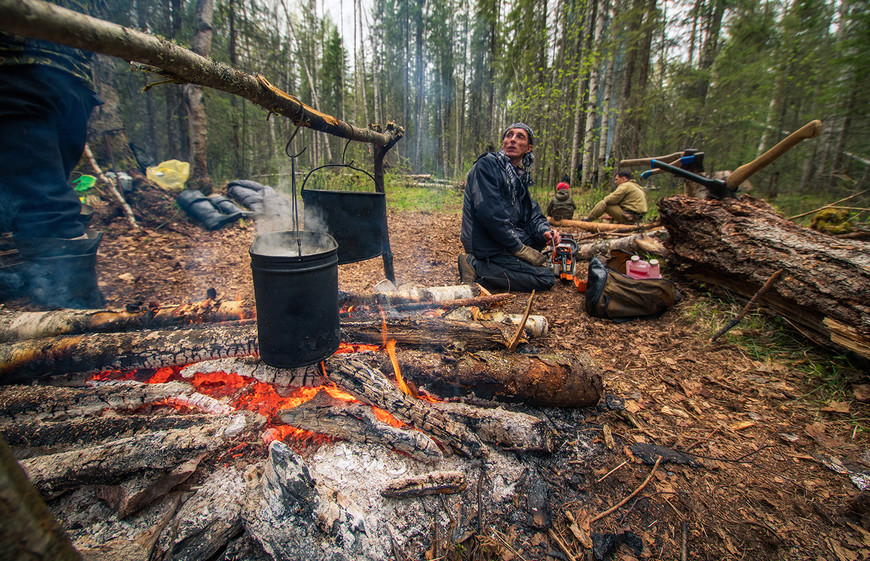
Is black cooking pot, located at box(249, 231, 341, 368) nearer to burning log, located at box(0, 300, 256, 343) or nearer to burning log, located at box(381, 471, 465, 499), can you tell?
burning log, located at box(381, 471, 465, 499)

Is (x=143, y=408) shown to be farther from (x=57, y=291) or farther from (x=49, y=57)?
(x=49, y=57)

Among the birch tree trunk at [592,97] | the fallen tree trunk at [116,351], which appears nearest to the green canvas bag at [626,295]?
the fallen tree trunk at [116,351]

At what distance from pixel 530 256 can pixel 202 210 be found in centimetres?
675

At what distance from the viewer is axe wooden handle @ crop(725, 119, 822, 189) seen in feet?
10.4

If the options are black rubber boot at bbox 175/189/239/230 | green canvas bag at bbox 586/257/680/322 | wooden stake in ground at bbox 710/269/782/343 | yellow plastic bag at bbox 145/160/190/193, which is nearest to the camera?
wooden stake in ground at bbox 710/269/782/343

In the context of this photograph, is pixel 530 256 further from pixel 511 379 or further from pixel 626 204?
pixel 626 204

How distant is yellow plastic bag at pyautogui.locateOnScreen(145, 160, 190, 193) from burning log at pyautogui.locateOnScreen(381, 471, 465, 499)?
902 centimetres

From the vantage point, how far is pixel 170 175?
304 inches

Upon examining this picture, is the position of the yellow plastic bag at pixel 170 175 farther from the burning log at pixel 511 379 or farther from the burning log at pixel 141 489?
the burning log at pixel 511 379

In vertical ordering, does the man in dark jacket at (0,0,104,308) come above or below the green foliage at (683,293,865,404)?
above

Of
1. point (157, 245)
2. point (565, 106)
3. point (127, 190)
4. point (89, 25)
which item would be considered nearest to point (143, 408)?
point (89, 25)

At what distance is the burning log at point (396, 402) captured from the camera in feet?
5.96

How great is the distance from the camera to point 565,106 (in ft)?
33.2

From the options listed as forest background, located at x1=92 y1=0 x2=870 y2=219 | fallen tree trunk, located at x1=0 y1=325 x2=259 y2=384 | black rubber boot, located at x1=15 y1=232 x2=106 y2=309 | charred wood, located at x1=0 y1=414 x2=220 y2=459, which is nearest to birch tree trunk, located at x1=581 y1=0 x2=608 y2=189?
forest background, located at x1=92 y1=0 x2=870 y2=219
